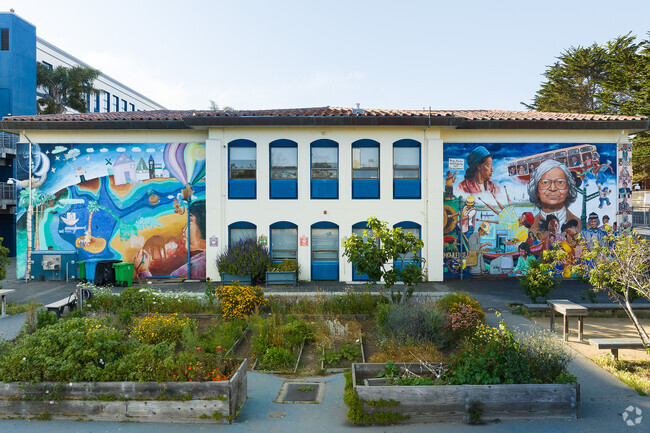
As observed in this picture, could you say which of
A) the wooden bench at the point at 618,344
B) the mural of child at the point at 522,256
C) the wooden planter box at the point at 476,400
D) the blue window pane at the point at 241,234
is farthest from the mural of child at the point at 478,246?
the wooden planter box at the point at 476,400

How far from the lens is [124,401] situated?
19.0 feet

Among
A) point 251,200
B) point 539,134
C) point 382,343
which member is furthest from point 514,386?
point 539,134

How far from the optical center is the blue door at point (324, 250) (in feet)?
55.8

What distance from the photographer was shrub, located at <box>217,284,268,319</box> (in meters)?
10.6

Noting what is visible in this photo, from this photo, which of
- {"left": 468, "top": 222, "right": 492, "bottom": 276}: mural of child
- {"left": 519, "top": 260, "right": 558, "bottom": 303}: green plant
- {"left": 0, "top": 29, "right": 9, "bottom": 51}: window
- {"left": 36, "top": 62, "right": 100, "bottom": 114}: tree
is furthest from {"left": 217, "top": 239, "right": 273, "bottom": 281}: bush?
{"left": 36, "top": 62, "right": 100, "bottom": 114}: tree

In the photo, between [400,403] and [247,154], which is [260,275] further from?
[400,403]

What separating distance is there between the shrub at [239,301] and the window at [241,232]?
625cm

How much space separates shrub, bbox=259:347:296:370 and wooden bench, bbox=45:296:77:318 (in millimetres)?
6125

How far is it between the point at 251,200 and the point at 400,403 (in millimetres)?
12527

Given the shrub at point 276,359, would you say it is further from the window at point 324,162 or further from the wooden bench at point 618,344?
the window at point 324,162

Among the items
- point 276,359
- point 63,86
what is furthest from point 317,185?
point 63,86

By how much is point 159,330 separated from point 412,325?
511 centimetres

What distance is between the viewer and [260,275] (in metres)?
16.4

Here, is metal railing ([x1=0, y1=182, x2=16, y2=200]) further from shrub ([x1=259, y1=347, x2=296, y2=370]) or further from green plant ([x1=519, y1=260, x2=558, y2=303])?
green plant ([x1=519, y1=260, x2=558, y2=303])
